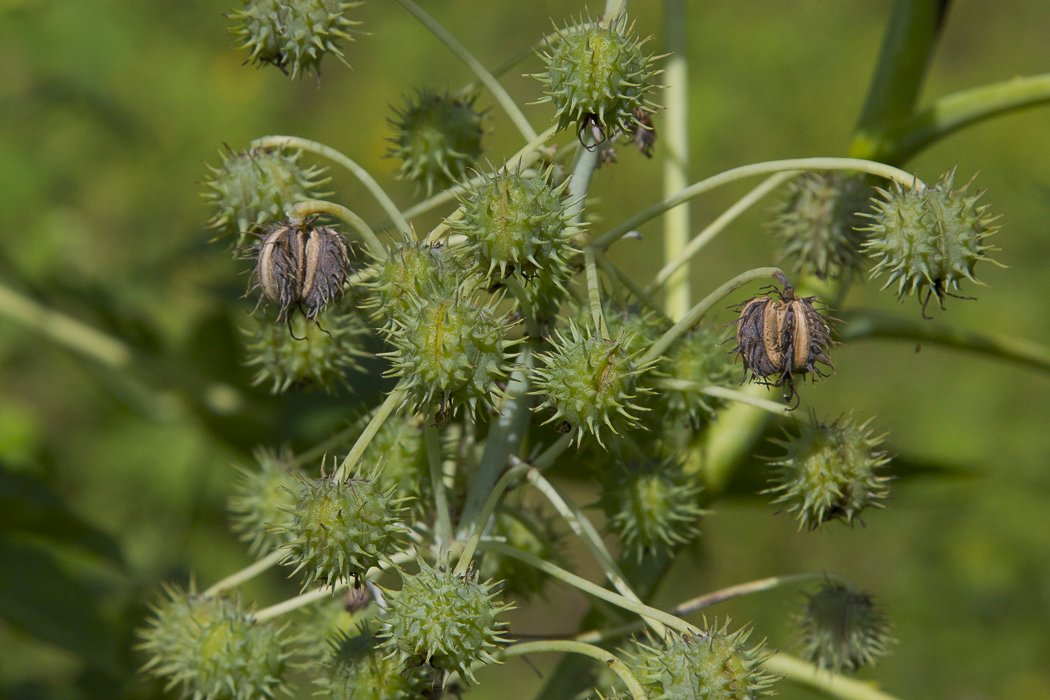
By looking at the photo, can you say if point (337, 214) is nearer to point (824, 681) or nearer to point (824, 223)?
point (824, 223)

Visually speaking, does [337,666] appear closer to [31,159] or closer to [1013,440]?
[31,159]

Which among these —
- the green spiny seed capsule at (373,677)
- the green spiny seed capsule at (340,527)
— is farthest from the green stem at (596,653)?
the green spiny seed capsule at (340,527)

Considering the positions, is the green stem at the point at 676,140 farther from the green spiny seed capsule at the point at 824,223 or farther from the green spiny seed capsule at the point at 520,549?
the green spiny seed capsule at the point at 520,549

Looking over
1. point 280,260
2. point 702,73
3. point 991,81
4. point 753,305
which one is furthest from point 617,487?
point 991,81

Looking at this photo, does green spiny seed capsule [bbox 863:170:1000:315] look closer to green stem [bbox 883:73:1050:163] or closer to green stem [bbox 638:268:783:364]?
green stem [bbox 638:268:783:364]

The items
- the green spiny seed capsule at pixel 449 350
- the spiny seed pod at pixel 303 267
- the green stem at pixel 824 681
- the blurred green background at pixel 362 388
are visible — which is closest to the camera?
the green spiny seed capsule at pixel 449 350
